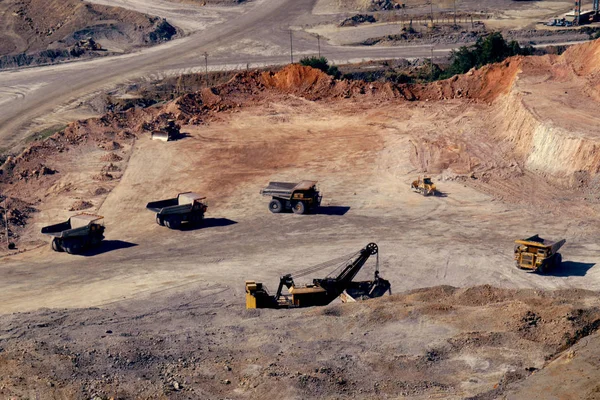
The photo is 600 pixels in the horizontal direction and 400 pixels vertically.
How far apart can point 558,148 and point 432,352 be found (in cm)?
2516

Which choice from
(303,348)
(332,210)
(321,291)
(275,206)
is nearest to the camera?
(303,348)

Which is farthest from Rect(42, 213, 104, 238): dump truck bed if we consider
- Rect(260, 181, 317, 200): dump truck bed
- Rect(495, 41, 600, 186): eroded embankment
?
Rect(495, 41, 600, 186): eroded embankment

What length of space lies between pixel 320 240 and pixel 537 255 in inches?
430

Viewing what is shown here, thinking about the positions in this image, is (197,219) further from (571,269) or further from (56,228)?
(571,269)

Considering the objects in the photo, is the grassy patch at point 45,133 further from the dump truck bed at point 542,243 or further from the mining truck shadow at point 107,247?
the dump truck bed at point 542,243

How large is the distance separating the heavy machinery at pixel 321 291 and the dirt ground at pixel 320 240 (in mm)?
996

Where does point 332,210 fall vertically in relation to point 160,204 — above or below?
below

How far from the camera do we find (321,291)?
34.2 m

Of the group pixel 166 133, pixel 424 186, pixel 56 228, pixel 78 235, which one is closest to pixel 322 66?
pixel 166 133

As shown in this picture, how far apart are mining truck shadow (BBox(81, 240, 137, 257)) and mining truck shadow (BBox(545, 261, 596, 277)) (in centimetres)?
2067

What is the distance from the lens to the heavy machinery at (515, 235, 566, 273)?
3819 cm

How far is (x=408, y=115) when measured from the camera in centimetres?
6309

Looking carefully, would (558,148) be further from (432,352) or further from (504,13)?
(504,13)

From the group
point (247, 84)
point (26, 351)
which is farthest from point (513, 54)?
point (26, 351)
